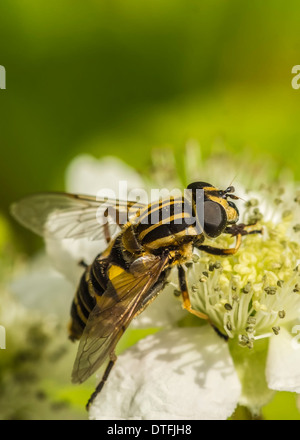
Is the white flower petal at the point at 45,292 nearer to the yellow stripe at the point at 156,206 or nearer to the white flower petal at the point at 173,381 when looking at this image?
the white flower petal at the point at 173,381

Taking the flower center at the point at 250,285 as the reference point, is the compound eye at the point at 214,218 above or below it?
above

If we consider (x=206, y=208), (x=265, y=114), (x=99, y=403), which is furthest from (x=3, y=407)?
(x=265, y=114)

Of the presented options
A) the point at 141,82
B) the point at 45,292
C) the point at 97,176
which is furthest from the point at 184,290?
the point at 141,82

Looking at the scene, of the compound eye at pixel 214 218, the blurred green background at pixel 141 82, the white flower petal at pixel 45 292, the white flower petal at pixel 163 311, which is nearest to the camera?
the compound eye at pixel 214 218

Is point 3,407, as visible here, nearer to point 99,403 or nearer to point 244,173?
point 99,403

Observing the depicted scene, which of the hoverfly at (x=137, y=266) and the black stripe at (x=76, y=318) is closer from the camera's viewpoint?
the hoverfly at (x=137, y=266)

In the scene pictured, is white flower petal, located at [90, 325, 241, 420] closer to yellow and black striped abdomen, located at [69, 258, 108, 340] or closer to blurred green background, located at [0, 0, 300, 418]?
yellow and black striped abdomen, located at [69, 258, 108, 340]

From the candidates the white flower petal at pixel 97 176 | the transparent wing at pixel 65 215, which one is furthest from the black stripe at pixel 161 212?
the white flower petal at pixel 97 176
